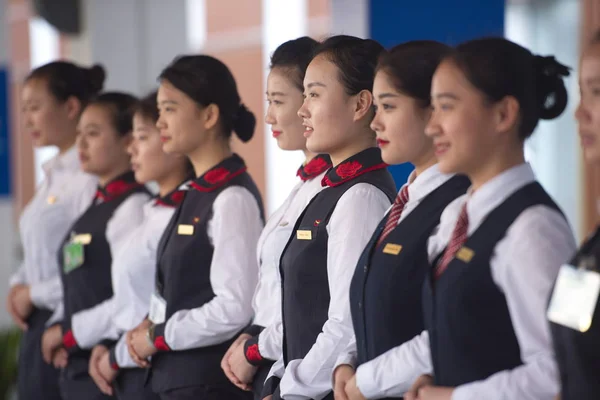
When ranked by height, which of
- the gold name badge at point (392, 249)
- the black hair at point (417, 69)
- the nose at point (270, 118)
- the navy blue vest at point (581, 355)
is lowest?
the navy blue vest at point (581, 355)

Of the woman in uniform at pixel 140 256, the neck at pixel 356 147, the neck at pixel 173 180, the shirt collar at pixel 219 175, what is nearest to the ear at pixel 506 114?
the neck at pixel 356 147

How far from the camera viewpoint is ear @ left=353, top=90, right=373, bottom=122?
2.50 m

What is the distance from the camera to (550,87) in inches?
77.4

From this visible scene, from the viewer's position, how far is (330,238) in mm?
2410

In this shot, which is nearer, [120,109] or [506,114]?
[506,114]

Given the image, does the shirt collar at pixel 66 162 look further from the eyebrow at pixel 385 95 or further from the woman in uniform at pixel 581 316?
the woman in uniform at pixel 581 316

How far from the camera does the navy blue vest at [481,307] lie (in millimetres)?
1836

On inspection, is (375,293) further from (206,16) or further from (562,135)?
(206,16)

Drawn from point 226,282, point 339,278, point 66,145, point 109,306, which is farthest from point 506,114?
point 66,145

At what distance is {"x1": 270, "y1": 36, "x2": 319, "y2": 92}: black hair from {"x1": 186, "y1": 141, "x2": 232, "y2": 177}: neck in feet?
1.72

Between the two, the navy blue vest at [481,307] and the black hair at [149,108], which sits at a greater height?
the black hair at [149,108]

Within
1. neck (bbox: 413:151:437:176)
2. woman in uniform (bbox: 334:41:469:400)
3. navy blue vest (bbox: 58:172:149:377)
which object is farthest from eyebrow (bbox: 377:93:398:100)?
navy blue vest (bbox: 58:172:149:377)

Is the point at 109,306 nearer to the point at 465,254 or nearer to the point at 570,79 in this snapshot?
the point at 465,254

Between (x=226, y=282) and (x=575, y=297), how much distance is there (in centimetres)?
154
